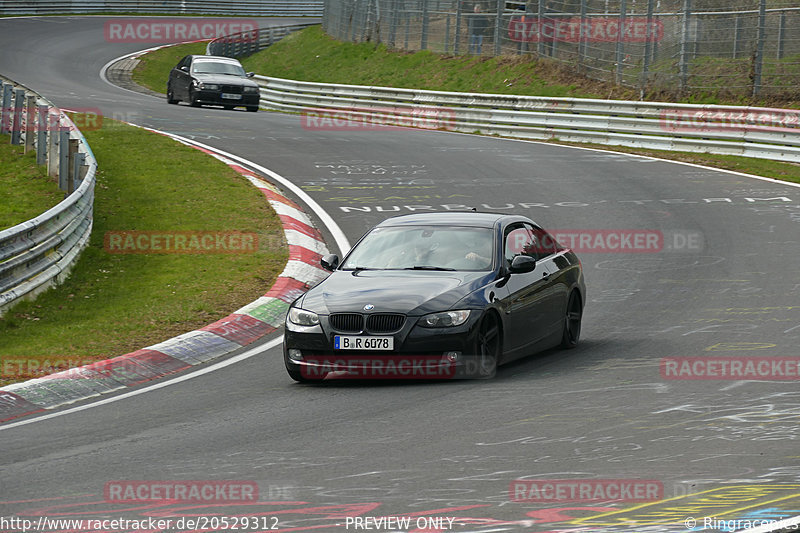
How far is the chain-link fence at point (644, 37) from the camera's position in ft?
101

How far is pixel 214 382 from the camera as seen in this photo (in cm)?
1045

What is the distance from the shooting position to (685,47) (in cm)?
3238

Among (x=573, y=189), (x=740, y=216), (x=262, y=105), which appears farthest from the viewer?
(x=262, y=105)

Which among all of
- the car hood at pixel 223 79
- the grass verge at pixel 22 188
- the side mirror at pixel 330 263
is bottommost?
the grass verge at pixel 22 188

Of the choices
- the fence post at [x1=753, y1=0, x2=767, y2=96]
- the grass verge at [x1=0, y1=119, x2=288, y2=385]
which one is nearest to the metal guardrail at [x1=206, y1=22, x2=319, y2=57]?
the fence post at [x1=753, y1=0, x2=767, y2=96]

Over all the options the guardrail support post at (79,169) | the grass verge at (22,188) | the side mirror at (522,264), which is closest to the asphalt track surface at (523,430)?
the side mirror at (522,264)

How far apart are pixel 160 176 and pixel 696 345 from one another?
Result: 1257 cm

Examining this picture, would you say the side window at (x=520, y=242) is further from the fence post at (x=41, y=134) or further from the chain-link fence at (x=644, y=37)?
the chain-link fence at (x=644, y=37)

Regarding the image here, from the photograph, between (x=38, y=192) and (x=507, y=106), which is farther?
(x=507, y=106)

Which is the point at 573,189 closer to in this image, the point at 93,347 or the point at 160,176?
the point at 160,176

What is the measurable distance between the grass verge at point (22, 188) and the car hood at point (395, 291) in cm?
780

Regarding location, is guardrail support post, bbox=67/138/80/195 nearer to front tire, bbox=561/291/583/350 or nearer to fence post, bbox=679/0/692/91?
front tire, bbox=561/291/583/350

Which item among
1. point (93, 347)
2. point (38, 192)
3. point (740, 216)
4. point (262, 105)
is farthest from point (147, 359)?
point (262, 105)

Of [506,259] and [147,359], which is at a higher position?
[506,259]
